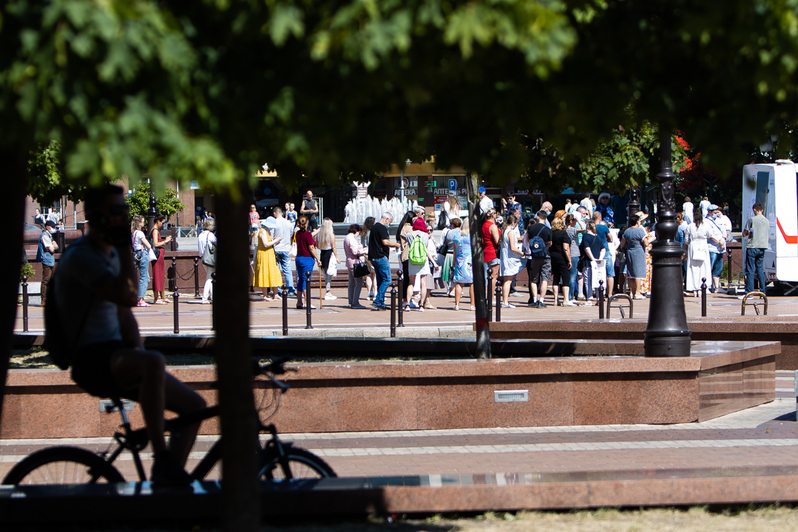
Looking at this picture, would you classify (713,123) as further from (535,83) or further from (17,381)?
(17,381)

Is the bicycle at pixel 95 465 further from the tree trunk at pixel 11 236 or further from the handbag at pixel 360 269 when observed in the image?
the handbag at pixel 360 269

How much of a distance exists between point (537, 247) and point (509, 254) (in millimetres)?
586

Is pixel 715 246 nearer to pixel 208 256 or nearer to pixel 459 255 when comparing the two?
pixel 459 255

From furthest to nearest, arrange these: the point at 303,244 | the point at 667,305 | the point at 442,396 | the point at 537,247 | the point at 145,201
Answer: the point at 145,201
the point at 537,247
the point at 303,244
the point at 667,305
the point at 442,396

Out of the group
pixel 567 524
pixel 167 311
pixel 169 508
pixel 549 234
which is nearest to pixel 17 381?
pixel 169 508

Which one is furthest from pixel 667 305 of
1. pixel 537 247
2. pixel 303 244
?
pixel 303 244

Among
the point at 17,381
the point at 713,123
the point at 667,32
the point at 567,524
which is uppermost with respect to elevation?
the point at 667,32

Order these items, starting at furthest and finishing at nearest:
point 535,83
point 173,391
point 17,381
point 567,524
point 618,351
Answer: point 618,351 < point 17,381 < point 567,524 < point 173,391 < point 535,83

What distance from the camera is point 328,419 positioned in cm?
778

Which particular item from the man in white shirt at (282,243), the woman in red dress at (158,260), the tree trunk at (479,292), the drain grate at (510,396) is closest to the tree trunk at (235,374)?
the drain grate at (510,396)

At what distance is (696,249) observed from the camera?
2023 centimetres

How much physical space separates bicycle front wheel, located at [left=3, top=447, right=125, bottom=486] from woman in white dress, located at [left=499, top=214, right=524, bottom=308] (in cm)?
1297

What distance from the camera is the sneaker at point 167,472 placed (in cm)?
432

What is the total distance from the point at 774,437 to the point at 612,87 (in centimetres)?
547
